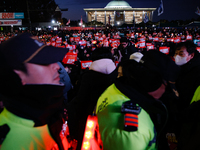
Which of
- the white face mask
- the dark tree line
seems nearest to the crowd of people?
the white face mask

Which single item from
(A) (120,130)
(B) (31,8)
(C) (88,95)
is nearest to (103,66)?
(C) (88,95)

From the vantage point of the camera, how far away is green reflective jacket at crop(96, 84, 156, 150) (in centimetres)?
112

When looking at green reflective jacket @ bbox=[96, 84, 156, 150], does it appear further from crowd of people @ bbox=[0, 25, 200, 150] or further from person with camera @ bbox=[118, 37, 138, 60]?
person with camera @ bbox=[118, 37, 138, 60]

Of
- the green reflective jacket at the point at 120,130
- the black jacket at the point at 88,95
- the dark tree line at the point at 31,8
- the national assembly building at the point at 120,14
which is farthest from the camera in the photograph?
the national assembly building at the point at 120,14

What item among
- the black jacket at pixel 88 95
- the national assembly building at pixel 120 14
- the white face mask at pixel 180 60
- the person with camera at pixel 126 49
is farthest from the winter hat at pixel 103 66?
the national assembly building at pixel 120 14

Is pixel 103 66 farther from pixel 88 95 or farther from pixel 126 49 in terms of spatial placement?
pixel 126 49

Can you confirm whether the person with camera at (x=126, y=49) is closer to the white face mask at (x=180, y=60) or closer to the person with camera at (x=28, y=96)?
the white face mask at (x=180, y=60)

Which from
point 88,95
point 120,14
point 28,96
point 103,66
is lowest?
point 88,95

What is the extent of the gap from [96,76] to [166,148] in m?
1.59

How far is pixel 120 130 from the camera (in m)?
1.16

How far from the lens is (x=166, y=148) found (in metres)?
1.48

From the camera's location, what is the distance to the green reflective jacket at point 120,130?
1123 millimetres

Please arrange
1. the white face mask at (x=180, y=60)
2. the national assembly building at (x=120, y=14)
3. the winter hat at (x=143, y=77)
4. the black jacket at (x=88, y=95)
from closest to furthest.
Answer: the winter hat at (x=143, y=77) < the black jacket at (x=88, y=95) < the white face mask at (x=180, y=60) < the national assembly building at (x=120, y=14)

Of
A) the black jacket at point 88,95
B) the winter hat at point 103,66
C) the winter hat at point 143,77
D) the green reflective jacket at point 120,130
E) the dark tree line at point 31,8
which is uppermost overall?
the dark tree line at point 31,8
